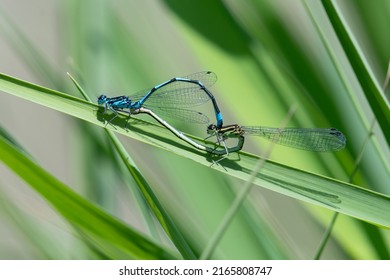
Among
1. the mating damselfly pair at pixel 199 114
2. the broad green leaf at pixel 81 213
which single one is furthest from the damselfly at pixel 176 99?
the broad green leaf at pixel 81 213

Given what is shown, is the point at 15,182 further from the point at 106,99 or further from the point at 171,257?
the point at 171,257

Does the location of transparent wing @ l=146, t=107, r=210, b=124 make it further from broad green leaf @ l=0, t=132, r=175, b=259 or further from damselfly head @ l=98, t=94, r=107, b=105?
broad green leaf @ l=0, t=132, r=175, b=259

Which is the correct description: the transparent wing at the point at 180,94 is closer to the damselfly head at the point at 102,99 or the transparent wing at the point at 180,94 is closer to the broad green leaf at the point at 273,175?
the damselfly head at the point at 102,99

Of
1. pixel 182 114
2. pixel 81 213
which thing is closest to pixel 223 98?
pixel 182 114

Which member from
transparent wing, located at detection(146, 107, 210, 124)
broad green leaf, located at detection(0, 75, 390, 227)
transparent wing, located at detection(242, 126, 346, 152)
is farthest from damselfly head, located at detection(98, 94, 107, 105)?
transparent wing, located at detection(242, 126, 346, 152)

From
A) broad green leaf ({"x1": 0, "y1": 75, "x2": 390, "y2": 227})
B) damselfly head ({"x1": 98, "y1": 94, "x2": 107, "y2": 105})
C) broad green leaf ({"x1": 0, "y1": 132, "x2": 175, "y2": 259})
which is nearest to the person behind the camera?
broad green leaf ({"x1": 0, "y1": 132, "x2": 175, "y2": 259})

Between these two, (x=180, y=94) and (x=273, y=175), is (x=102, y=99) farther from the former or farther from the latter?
(x=273, y=175)
